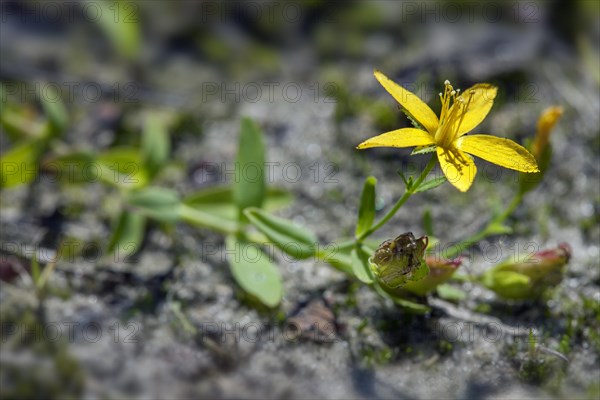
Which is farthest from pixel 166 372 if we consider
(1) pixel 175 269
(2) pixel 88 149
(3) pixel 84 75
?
(3) pixel 84 75

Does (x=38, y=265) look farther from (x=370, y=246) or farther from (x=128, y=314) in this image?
(x=370, y=246)

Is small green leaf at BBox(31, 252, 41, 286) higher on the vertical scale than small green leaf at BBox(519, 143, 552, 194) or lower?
lower

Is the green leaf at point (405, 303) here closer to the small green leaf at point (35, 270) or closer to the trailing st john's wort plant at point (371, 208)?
the trailing st john's wort plant at point (371, 208)

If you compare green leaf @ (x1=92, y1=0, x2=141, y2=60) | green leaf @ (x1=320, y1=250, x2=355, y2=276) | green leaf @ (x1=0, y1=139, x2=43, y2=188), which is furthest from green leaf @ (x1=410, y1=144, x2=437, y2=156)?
green leaf @ (x1=92, y1=0, x2=141, y2=60)

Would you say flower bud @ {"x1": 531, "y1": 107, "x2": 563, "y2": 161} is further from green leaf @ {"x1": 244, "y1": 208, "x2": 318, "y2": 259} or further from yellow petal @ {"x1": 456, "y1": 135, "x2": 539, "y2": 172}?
green leaf @ {"x1": 244, "y1": 208, "x2": 318, "y2": 259}

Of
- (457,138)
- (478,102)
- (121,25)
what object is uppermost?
(121,25)

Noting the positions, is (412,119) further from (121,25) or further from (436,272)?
(121,25)

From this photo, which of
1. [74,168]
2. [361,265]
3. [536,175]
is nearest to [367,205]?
[361,265]
